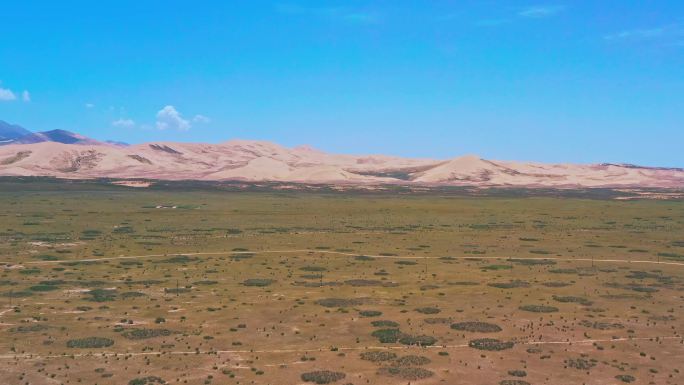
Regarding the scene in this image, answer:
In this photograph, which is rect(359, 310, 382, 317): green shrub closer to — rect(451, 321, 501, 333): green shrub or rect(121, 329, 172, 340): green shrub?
rect(451, 321, 501, 333): green shrub

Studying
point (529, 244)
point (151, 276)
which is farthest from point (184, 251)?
point (529, 244)

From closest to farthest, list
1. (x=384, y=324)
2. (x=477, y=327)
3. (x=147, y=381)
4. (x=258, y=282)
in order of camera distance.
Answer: (x=147, y=381) → (x=477, y=327) → (x=384, y=324) → (x=258, y=282)

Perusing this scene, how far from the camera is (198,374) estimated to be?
141 feet

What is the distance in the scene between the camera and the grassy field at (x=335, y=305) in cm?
4469

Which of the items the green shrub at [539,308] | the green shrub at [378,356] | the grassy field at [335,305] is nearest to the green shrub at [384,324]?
the grassy field at [335,305]

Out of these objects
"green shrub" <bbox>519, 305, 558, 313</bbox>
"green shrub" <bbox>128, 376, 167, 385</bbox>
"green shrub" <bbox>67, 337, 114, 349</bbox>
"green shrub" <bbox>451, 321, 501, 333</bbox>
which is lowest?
"green shrub" <bbox>128, 376, 167, 385</bbox>

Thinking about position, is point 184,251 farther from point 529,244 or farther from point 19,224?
point 529,244

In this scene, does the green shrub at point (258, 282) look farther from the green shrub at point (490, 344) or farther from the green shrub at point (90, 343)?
the green shrub at point (490, 344)

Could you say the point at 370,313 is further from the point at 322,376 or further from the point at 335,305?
the point at 322,376

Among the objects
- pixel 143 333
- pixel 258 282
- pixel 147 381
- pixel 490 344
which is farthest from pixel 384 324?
pixel 258 282

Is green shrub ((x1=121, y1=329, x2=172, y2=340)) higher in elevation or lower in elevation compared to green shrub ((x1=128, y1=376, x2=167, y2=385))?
higher

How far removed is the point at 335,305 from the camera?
64.2 meters

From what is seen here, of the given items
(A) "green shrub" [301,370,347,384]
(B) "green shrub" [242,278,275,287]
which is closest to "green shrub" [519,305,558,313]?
(A) "green shrub" [301,370,347,384]

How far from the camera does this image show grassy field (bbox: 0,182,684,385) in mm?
44688
